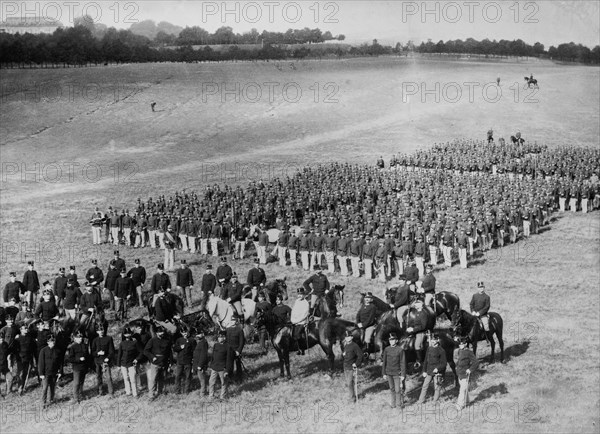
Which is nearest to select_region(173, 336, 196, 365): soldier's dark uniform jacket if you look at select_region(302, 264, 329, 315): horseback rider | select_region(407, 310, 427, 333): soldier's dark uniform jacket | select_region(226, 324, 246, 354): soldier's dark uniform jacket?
select_region(226, 324, 246, 354): soldier's dark uniform jacket

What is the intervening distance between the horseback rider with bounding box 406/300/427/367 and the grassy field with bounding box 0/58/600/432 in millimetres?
800

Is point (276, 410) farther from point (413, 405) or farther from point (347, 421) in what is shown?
point (413, 405)

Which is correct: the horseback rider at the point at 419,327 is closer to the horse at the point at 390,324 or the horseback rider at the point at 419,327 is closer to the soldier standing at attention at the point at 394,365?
the horse at the point at 390,324

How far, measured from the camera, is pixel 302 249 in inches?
926

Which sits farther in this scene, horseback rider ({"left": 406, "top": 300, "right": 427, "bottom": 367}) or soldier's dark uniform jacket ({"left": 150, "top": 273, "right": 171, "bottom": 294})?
soldier's dark uniform jacket ({"left": 150, "top": 273, "right": 171, "bottom": 294})

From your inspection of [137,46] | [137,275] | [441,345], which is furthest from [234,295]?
[137,46]

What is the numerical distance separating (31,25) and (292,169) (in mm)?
34615

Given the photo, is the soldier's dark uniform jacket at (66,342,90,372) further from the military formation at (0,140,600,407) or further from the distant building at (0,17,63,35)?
the distant building at (0,17,63,35)

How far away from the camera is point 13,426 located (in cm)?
1341

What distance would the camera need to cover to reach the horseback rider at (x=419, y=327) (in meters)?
14.2

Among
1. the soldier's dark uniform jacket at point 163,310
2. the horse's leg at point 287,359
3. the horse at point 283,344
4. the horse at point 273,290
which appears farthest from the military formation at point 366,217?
the horse's leg at point 287,359

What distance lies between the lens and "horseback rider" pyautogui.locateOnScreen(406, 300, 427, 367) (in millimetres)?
14203

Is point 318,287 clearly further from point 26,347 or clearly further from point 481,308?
point 26,347

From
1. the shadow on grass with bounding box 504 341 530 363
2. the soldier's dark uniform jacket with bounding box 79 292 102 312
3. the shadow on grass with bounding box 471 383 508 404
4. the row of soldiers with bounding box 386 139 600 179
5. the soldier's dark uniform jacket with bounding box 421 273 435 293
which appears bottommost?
the shadow on grass with bounding box 471 383 508 404
